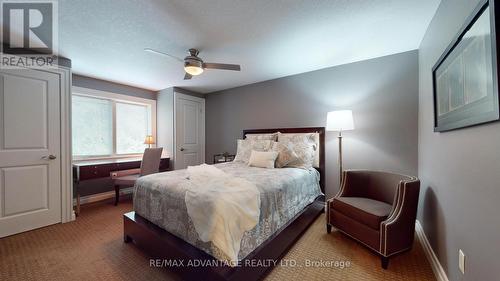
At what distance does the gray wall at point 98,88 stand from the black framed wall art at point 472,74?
15.5ft

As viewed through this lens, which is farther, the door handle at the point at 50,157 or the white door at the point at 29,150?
the door handle at the point at 50,157

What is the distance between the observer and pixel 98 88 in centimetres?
365

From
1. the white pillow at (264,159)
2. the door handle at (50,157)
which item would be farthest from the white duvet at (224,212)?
the door handle at (50,157)

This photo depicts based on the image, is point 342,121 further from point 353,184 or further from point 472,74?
point 472,74

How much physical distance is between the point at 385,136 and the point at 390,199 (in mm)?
970

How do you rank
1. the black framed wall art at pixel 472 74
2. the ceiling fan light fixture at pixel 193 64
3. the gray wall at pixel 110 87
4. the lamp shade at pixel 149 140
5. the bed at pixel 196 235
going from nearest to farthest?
the black framed wall art at pixel 472 74 → the bed at pixel 196 235 → the ceiling fan light fixture at pixel 193 64 → the gray wall at pixel 110 87 → the lamp shade at pixel 149 140

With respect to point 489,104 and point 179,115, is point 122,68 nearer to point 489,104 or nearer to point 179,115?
point 179,115

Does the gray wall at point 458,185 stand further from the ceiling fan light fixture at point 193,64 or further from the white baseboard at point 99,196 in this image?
the white baseboard at point 99,196

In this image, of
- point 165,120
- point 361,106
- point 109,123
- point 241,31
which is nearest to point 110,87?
point 109,123

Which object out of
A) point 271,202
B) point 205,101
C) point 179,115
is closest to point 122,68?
point 179,115

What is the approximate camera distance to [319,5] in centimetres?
171

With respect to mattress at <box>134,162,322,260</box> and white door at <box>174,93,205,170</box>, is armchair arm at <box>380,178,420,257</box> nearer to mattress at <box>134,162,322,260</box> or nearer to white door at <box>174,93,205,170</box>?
mattress at <box>134,162,322,260</box>

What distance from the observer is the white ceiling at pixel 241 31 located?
1726mm

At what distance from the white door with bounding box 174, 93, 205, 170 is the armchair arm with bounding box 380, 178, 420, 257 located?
3783 mm
